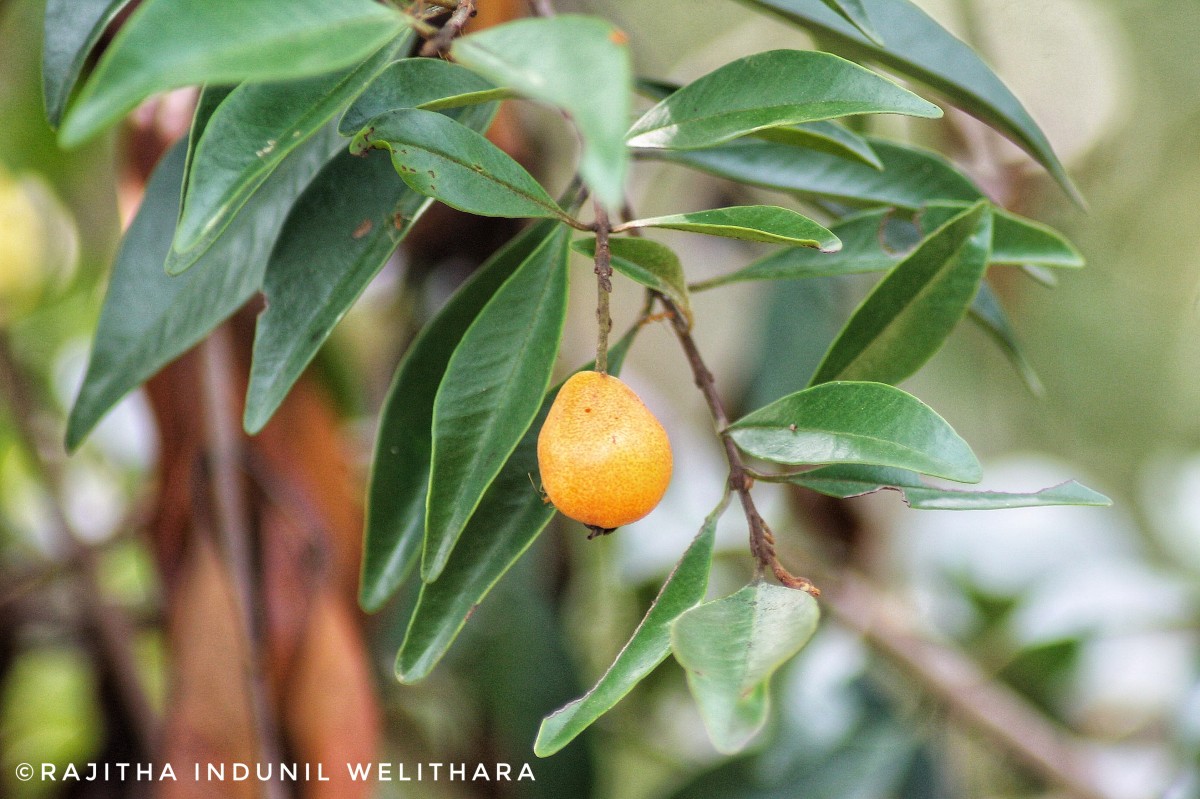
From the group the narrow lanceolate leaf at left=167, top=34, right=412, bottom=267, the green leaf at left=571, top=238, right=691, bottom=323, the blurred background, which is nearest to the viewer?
the narrow lanceolate leaf at left=167, top=34, right=412, bottom=267

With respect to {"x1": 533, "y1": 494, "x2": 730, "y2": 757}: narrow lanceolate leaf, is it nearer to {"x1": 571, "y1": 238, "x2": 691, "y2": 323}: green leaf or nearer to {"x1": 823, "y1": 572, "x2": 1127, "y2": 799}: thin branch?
{"x1": 571, "y1": 238, "x2": 691, "y2": 323}: green leaf

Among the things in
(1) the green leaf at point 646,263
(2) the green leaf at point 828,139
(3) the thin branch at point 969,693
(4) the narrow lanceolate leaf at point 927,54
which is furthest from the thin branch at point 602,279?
(3) the thin branch at point 969,693

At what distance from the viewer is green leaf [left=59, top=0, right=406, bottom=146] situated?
0.89 feet

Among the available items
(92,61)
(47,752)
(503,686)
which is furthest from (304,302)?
(47,752)

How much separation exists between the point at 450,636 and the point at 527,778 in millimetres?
→ 659

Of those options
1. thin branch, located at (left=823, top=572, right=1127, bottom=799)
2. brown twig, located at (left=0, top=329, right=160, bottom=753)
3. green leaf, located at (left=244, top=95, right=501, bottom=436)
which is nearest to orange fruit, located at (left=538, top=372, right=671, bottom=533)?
green leaf, located at (left=244, top=95, right=501, bottom=436)

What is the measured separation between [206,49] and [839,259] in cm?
39

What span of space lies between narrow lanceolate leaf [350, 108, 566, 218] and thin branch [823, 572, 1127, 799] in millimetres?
954

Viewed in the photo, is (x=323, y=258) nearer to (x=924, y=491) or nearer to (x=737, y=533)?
(x=924, y=491)

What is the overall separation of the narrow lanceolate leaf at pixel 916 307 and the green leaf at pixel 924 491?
73 mm

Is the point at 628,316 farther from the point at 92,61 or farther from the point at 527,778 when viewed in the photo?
the point at 92,61

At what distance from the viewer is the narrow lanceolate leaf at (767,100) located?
42 centimetres

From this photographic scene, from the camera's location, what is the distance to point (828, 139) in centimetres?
50

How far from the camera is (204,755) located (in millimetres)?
846
